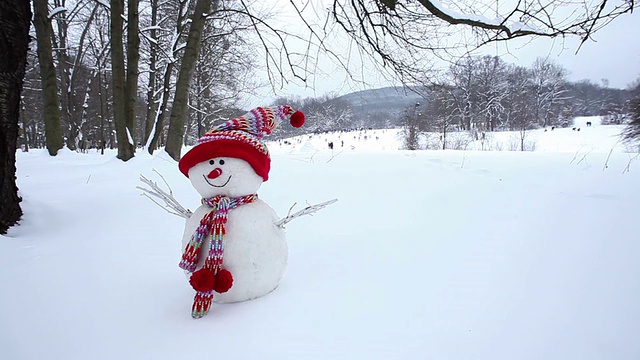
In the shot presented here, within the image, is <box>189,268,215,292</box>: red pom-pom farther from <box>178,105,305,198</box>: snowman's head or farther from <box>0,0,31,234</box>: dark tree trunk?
<box>0,0,31,234</box>: dark tree trunk

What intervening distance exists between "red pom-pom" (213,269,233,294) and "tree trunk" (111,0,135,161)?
5.39m

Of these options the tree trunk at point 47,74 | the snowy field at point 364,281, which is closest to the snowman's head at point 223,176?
the snowy field at point 364,281

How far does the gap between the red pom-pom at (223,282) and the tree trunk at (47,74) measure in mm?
7533

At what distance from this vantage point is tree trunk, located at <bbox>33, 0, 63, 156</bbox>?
19.4 feet

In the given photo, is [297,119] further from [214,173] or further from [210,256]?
[210,256]

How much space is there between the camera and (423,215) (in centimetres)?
265

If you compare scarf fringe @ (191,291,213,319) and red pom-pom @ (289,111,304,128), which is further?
red pom-pom @ (289,111,304,128)

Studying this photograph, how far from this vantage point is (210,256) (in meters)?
1.40

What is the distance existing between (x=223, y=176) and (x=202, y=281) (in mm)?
494

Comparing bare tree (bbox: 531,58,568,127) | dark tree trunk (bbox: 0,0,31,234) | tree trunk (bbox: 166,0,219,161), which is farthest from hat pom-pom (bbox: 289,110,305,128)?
bare tree (bbox: 531,58,568,127)

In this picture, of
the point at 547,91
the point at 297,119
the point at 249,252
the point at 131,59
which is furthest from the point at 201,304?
the point at 547,91

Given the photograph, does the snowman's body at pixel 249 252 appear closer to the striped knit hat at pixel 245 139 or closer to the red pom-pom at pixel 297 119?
the striped knit hat at pixel 245 139

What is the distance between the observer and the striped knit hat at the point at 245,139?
58.2 inches

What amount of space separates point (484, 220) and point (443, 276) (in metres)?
1.10
